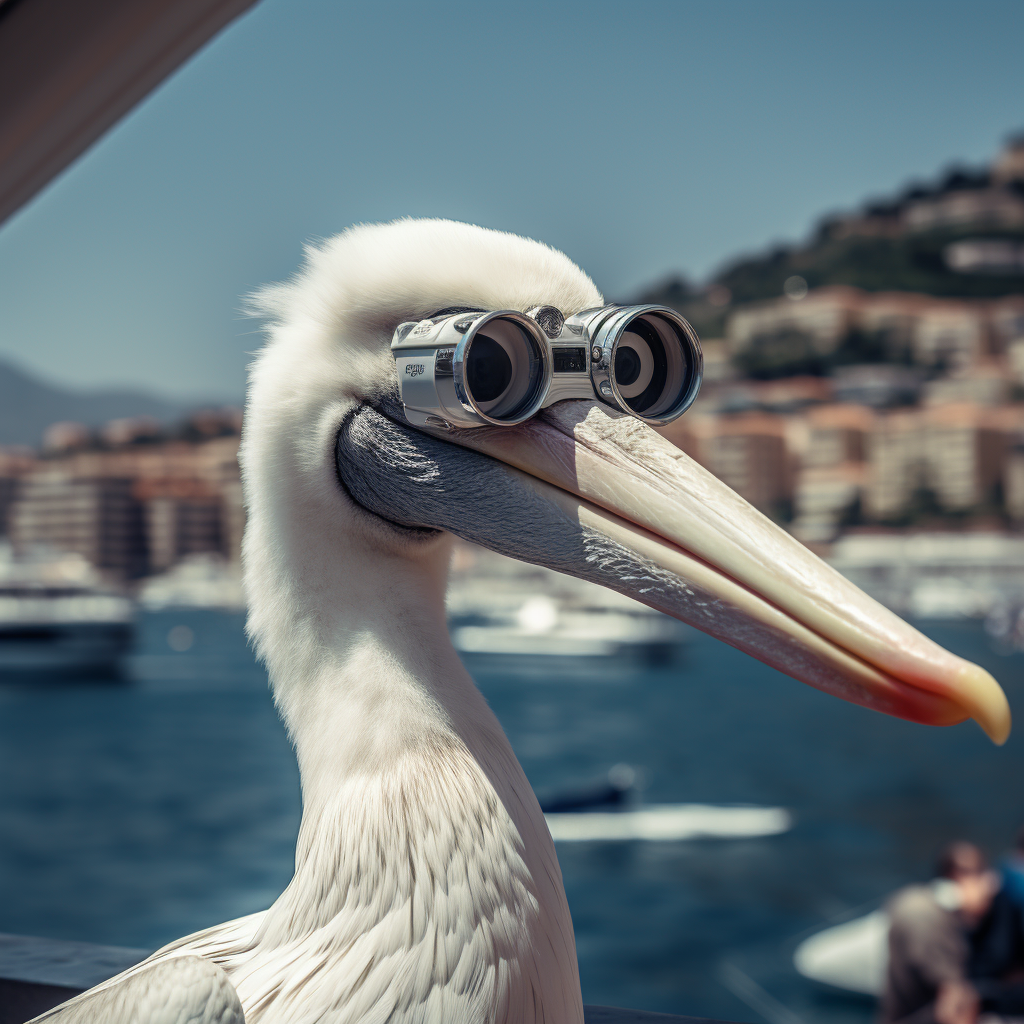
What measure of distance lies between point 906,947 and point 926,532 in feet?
147

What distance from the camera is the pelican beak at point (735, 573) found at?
0.74m

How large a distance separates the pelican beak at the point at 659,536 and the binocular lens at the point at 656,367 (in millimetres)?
26

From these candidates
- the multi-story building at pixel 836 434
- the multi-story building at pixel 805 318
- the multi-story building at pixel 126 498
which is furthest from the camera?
the multi-story building at pixel 805 318

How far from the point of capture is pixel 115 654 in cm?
3309

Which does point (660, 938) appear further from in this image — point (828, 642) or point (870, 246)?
point (870, 246)

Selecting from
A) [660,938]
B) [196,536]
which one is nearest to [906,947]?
[660,938]

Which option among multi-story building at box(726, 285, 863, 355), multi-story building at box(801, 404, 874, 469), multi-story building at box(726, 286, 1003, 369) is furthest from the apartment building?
multi-story building at box(726, 285, 863, 355)

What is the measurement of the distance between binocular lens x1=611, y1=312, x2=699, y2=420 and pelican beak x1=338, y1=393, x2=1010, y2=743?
3 cm

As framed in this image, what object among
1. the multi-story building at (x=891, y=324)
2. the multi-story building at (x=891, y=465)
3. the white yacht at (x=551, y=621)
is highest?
the multi-story building at (x=891, y=324)

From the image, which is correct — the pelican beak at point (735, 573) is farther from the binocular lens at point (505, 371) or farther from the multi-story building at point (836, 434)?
the multi-story building at point (836, 434)

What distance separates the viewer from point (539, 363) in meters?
0.84

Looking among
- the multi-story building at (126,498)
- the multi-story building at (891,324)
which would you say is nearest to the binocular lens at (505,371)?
the multi-story building at (126,498)

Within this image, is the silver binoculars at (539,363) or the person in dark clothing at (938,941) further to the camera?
the person in dark clothing at (938,941)

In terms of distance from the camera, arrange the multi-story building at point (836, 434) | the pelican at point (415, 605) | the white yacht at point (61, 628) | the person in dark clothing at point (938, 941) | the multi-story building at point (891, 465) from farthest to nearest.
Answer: the multi-story building at point (836, 434) → the multi-story building at point (891, 465) → the white yacht at point (61, 628) → the person in dark clothing at point (938, 941) → the pelican at point (415, 605)
